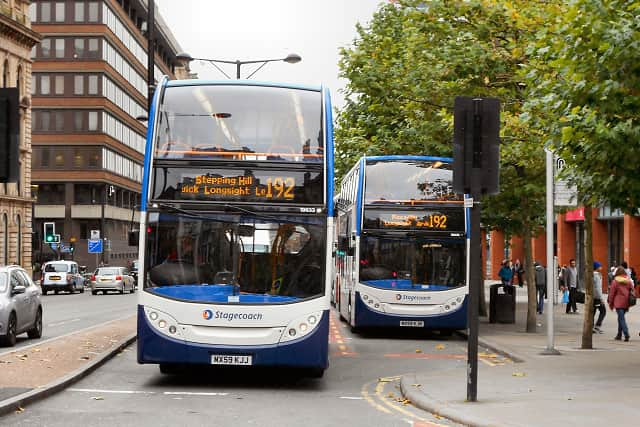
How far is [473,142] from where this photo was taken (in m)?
12.6

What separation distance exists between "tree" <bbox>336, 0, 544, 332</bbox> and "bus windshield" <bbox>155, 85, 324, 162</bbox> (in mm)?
7447

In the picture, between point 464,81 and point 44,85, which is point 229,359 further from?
point 44,85

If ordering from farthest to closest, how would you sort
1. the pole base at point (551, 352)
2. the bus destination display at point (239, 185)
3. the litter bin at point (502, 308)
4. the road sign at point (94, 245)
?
the road sign at point (94, 245)
the litter bin at point (502, 308)
the pole base at point (551, 352)
the bus destination display at point (239, 185)

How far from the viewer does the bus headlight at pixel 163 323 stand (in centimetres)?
1370

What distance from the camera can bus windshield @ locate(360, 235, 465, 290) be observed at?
23312 mm

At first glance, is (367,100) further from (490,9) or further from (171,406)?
(171,406)

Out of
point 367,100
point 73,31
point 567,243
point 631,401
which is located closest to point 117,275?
point 567,243

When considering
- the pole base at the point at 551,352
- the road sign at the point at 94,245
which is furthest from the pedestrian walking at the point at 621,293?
the road sign at the point at 94,245

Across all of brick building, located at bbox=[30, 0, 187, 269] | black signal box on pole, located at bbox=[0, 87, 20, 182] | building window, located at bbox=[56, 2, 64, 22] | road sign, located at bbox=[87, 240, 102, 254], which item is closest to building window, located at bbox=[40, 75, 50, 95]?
brick building, located at bbox=[30, 0, 187, 269]

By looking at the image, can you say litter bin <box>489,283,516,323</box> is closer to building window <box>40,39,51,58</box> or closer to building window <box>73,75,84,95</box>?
building window <box>73,75,84,95</box>

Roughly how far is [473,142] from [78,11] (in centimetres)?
8019

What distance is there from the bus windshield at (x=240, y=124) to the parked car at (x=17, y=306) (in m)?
7.49

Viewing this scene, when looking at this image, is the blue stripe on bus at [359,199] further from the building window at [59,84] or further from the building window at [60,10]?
the building window at [60,10]

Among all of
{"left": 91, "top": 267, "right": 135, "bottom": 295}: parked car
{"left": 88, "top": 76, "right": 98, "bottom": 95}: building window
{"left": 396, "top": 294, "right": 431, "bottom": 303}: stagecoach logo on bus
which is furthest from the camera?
{"left": 88, "top": 76, "right": 98, "bottom": 95}: building window
